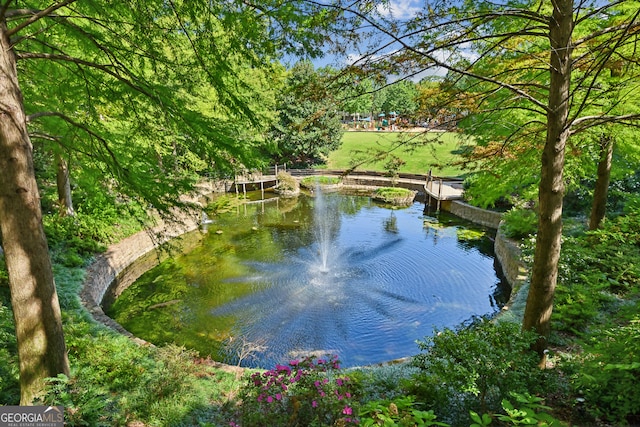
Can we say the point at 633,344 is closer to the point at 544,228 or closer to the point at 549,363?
the point at 544,228

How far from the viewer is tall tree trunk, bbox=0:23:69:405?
10.00ft

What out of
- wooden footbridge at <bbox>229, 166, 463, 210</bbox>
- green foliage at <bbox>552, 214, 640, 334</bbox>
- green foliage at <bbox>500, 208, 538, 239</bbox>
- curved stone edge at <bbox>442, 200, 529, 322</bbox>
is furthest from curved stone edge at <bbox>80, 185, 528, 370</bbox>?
wooden footbridge at <bbox>229, 166, 463, 210</bbox>

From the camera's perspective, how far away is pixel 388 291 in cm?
1040

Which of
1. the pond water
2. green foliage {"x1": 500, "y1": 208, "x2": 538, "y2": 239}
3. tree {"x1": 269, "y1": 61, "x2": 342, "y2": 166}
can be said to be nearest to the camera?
the pond water

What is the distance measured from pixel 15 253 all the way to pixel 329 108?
354cm

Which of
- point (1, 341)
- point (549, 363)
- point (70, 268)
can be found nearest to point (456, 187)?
point (549, 363)

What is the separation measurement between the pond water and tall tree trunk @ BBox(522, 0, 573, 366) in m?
4.12

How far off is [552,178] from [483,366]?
202 cm

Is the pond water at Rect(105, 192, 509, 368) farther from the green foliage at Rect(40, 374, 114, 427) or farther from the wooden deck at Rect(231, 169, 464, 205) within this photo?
the wooden deck at Rect(231, 169, 464, 205)

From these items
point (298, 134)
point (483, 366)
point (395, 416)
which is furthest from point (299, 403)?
point (298, 134)

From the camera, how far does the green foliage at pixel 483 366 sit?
10.8 ft

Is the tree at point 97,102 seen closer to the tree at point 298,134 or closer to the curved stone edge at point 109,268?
the curved stone edge at point 109,268

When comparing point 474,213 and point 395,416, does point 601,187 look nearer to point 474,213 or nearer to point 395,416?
point 395,416

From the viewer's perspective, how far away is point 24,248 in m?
3.16
